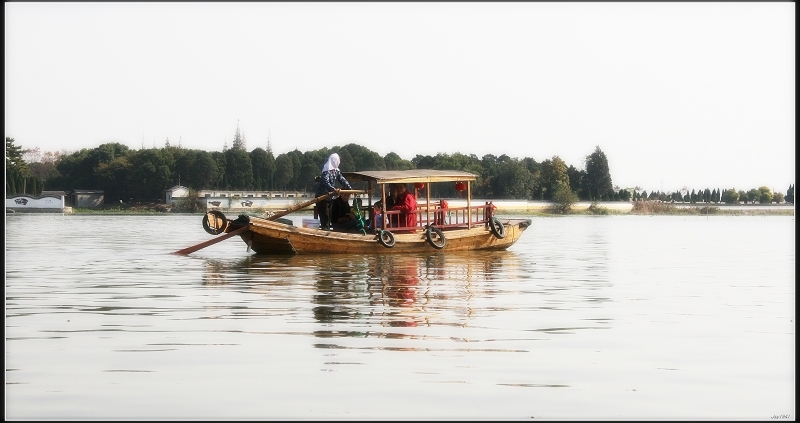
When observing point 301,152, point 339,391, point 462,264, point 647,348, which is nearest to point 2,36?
point 339,391

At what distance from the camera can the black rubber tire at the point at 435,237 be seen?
2386 centimetres

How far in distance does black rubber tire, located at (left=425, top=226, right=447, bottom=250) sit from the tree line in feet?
227

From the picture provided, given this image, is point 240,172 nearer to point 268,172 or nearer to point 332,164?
point 268,172

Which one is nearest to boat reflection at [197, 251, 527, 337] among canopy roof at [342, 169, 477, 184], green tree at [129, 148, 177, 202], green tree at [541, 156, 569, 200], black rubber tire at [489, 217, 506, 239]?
black rubber tire at [489, 217, 506, 239]

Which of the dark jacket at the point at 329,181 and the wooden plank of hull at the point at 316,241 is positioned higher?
the dark jacket at the point at 329,181

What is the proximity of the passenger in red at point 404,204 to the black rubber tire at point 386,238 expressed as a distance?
0.86 meters

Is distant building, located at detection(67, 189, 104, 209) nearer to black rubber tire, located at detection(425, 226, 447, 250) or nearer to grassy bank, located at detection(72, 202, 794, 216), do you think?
grassy bank, located at detection(72, 202, 794, 216)

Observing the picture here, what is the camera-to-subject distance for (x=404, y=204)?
Answer: 23969 millimetres

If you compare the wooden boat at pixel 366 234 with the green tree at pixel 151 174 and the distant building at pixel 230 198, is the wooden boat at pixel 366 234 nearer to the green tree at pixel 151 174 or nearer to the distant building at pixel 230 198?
the distant building at pixel 230 198

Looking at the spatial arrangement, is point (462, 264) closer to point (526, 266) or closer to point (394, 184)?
point (526, 266)

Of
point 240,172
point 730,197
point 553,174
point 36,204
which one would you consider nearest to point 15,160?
point 36,204

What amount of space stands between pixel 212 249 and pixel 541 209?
73.6 m

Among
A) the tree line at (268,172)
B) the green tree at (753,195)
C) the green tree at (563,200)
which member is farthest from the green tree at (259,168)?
the green tree at (753,195)

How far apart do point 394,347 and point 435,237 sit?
Result: 48.6ft
